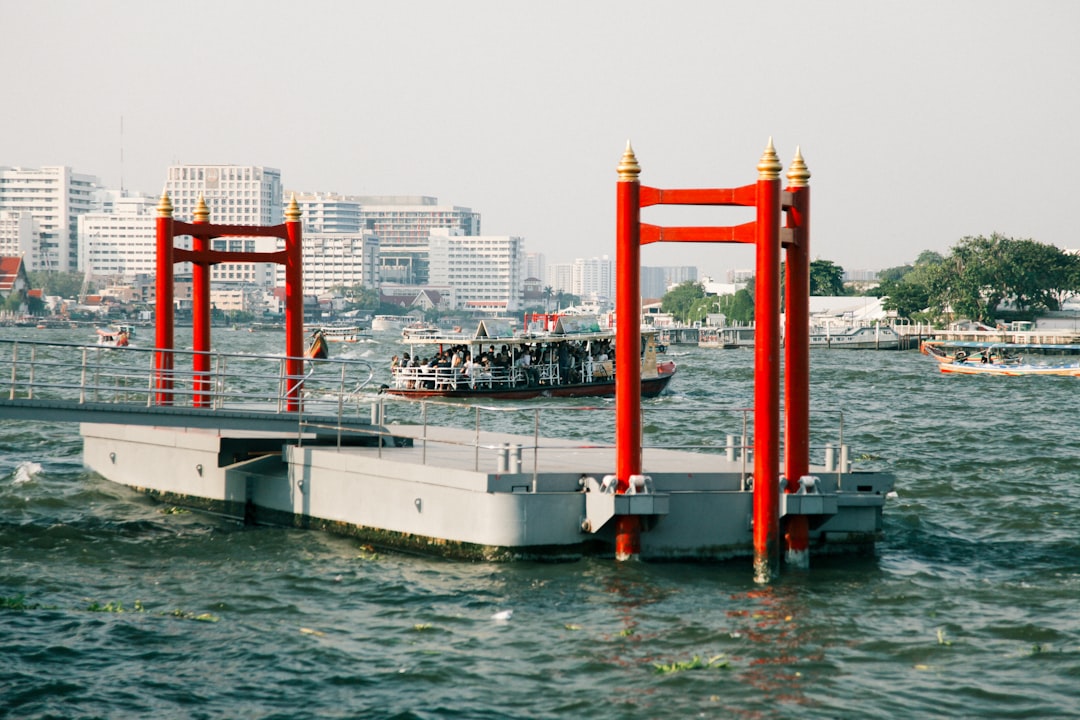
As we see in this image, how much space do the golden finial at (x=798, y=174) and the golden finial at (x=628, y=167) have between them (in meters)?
2.29

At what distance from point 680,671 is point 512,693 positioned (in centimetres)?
202

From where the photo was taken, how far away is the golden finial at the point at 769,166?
A: 18.5m

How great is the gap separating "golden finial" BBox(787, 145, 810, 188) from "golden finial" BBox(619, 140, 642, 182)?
2.29 metres

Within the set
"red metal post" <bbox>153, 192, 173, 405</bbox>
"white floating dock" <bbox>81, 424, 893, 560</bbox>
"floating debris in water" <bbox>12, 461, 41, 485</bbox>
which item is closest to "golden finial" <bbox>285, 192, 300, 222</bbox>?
→ "red metal post" <bbox>153, 192, 173, 405</bbox>

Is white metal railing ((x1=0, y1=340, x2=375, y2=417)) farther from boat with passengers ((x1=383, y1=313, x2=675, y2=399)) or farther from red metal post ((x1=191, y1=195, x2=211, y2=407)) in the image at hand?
boat with passengers ((x1=383, y1=313, x2=675, y2=399))

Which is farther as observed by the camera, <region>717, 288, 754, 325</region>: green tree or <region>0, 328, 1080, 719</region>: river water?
<region>717, 288, 754, 325</region>: green tree

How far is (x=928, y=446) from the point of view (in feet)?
128

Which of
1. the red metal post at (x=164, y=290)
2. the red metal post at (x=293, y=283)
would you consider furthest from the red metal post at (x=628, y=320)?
the red metal post at (x=164, y=290)

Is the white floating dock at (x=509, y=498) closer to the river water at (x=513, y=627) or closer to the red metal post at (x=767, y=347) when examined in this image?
the river water at (x=513, y=627)

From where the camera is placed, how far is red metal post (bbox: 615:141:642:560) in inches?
731

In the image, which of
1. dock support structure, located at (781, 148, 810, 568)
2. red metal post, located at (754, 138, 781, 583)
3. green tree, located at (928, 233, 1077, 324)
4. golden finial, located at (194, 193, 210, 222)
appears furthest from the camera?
green tree, located at (928, 233, 1077, 324)

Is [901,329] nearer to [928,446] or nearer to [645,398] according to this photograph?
[645,398]

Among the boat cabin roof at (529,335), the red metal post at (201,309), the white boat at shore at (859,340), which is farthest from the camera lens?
the white boat at shore at (859,340)

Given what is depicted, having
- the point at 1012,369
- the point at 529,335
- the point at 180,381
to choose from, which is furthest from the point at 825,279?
the point at 180,381
